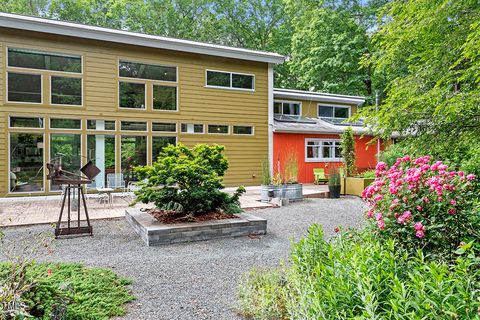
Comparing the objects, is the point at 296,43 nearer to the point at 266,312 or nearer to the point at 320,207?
the point at 320,207

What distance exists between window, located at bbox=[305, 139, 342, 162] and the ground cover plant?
10767mm

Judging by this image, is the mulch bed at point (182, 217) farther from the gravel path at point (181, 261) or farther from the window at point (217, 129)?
the window at point (217, 129)

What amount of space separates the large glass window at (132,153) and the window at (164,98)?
1233mm

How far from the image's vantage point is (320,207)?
334 inches

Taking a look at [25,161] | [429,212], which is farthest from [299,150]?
[429,212]

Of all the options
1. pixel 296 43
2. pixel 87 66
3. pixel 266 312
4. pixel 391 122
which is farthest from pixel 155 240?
pixel 296 43

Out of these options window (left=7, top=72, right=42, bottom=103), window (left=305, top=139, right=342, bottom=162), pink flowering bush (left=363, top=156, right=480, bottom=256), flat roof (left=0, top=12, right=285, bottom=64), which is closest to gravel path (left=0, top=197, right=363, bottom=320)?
pink flowering bush (left=363, top=156, right=480, bottom=256)

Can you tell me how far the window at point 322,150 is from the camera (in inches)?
547

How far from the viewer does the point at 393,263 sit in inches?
78.0

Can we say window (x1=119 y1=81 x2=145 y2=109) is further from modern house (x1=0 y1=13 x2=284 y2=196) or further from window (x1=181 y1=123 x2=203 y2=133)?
window (x1=181 y1=123 x2=203 y2=133)

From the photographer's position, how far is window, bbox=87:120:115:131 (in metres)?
9.95

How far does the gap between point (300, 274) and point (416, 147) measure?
11.3 feet

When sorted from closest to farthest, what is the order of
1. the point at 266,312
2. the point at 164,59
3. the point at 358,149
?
1. the point at 266,312
2. the point at 164,59
3. the point at 358,149

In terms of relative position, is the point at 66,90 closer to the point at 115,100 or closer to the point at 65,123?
the point at 65,123
